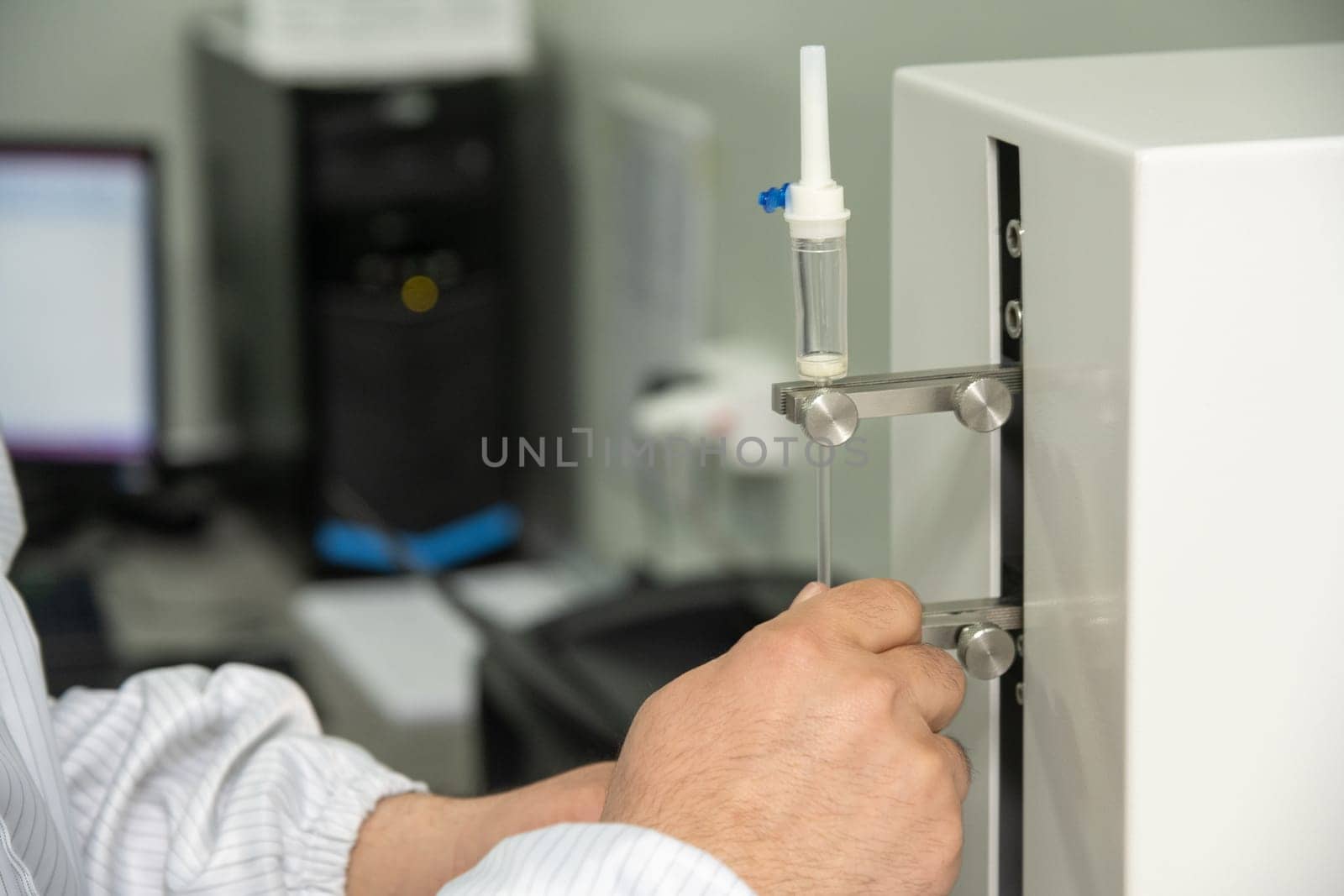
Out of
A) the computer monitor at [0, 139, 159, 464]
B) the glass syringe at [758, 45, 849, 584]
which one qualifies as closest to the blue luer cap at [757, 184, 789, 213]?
the glass syringe at [758, 45, 849, 584]

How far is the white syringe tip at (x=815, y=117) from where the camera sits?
0.47 metres

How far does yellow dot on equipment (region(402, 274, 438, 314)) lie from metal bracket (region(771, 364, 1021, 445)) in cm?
110

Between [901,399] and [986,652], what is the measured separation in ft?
0.30

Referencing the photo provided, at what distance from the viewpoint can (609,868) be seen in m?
0.43

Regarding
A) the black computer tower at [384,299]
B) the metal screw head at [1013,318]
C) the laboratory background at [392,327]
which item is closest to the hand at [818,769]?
the metal screw head at [1013,318]

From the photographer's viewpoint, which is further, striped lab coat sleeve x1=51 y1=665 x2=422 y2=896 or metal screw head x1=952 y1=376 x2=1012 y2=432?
striped lab coat sleeve x1=51 y1=665 x2=422 y2=896

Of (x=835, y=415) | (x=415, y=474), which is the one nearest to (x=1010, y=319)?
(x=835, y=415)

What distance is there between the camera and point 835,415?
47 cm

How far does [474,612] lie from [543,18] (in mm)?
886

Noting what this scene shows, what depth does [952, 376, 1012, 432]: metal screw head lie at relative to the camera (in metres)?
0.47

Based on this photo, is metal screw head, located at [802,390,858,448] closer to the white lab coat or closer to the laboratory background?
the white lab coat

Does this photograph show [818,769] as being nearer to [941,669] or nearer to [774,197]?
[941,669]

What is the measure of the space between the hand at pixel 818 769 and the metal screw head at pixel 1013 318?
0.34ft

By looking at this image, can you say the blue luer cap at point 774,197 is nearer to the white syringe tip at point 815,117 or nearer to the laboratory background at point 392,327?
the white syringe tip at point 815,117
